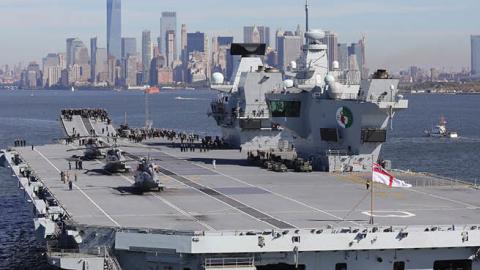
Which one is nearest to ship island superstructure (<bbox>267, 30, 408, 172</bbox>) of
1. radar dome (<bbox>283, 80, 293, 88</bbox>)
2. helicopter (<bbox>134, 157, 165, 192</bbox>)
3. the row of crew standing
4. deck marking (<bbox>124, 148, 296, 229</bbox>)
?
radar dome (<bbox>283, 80, 293, 88</bbox>)

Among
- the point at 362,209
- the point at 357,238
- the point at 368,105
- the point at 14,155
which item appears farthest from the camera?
the point at 14,155

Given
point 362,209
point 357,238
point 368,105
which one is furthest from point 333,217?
point 368,105

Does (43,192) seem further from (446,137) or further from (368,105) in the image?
(446,137)

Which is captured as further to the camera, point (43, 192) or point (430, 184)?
point (430, 184)

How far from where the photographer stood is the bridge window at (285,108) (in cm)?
5638

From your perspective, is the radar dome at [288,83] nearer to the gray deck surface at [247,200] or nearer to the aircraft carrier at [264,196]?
the aircraft carrier at [264,196]

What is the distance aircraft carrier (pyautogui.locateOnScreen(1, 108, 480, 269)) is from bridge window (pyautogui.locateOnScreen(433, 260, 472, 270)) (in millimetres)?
45

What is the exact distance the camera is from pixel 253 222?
35938 mm

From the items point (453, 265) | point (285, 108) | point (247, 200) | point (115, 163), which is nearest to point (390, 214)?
point (453, 265)

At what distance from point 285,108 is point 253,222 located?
21.3m

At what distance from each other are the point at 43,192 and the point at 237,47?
31.1 meters

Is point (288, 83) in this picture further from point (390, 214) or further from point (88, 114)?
point (88, 114)

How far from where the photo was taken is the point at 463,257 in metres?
33.3

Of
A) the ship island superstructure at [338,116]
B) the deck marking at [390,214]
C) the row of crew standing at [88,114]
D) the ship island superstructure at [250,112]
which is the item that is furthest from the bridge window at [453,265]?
the row of crew standing at [88,114]
